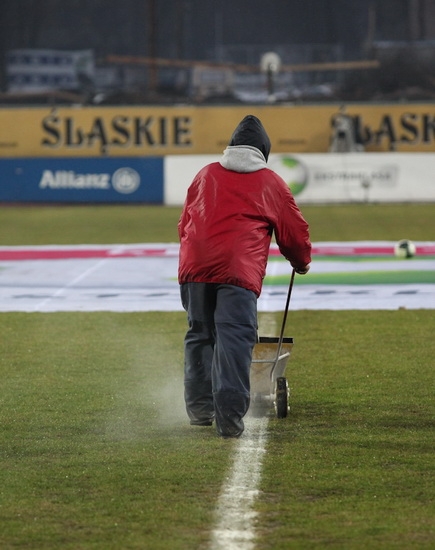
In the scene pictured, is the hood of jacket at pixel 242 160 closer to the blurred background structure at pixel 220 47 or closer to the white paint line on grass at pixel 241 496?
the white paint line on grass at pixel 241 496

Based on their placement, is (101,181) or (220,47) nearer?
(101,181)

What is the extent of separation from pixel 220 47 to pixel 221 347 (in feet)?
184

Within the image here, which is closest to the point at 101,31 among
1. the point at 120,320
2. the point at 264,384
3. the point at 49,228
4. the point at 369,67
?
the point at 369,67

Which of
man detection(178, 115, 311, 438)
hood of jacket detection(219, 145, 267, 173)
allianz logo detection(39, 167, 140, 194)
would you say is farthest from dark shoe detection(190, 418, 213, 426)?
allianz logo detection(39, 167, 140, 194)

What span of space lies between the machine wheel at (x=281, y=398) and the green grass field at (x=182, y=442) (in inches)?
3.1

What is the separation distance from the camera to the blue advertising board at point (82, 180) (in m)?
31.3

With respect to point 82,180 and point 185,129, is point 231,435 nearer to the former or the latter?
point 82,180

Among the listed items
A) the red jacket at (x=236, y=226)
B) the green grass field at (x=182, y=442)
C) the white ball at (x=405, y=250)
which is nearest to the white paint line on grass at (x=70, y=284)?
the green grass field at (x=182, y=442)

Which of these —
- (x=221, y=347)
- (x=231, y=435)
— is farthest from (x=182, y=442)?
(x=221, y=347)

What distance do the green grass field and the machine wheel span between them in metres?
0.08

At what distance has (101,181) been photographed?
104 ft

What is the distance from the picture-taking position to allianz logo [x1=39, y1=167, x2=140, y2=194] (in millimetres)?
31625

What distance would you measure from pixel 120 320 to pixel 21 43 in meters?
45.6

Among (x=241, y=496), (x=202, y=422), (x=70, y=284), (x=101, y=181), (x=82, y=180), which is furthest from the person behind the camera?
(x=82, y=180)
